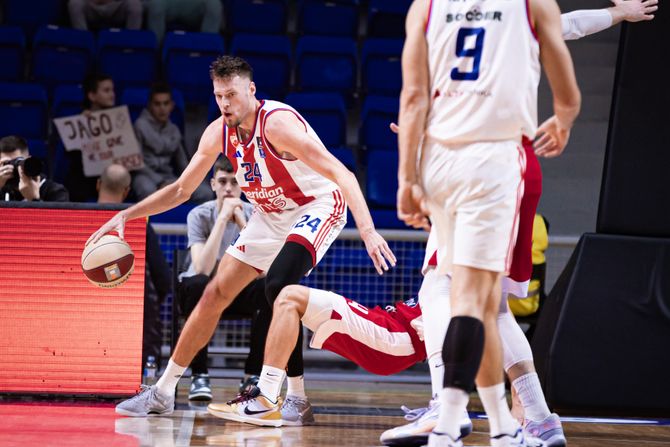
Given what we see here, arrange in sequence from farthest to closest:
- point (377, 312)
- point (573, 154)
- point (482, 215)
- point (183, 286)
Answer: point (573, 154) → point (183, 286) → point (377, 312) → point (482, 215)

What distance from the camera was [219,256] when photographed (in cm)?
707

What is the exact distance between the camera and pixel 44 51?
34.5 ft

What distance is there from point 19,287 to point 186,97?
5.06m

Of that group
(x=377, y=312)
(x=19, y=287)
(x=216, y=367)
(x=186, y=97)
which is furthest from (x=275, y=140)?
(x=186, y=97)

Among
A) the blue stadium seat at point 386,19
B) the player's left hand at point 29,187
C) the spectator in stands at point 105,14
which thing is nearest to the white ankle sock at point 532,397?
the player's left hand at point 29,187

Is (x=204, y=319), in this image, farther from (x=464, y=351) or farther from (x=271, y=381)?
(x=464, y=351)

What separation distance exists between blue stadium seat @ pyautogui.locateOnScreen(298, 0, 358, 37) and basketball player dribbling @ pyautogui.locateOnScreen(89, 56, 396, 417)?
6078 millimetres

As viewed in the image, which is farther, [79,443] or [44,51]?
[44,51]

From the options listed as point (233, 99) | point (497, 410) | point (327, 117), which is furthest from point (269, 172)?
point (327, 117)

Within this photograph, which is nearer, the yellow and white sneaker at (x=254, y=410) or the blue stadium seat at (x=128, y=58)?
the yellow and white sneaker at (x=254, y=410)

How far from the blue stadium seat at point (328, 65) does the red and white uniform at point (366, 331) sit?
5741 mm

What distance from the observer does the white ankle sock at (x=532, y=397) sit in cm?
433

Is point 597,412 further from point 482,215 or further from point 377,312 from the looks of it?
point 482,215

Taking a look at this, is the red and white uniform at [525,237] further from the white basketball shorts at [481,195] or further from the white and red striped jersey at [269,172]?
the white and red striped jersey at [269,172]
